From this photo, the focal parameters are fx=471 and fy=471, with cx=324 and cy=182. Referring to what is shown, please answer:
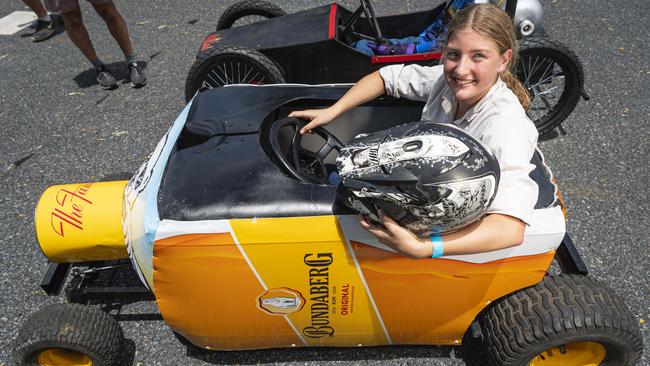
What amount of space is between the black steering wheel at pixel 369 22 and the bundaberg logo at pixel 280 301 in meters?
2.45

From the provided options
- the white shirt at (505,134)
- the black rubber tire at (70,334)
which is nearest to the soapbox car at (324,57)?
the white shirt at (505,134)

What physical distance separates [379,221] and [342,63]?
220cm

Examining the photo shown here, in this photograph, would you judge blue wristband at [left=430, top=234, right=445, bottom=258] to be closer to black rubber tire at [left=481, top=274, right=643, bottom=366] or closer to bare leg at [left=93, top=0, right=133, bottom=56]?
black rubber tire at [left=481, top=274, right=643, bottom=366]

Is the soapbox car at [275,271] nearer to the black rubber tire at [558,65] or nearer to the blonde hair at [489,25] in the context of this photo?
the blonde hair at [489,25]

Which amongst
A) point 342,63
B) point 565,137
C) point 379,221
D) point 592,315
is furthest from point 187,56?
point 592,315

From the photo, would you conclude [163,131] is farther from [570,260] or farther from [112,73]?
[570,260]

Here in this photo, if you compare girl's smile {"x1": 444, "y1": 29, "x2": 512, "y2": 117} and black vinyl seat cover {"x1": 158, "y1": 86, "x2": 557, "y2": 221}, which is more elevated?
girl's smile {"x1": 444, "y1": 29, "x2": 512, "y2": 117}

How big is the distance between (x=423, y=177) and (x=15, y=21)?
631cm

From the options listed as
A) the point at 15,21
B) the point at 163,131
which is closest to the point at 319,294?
Answer: the point at 163,131

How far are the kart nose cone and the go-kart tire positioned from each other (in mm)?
1450

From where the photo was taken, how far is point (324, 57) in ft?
11.4

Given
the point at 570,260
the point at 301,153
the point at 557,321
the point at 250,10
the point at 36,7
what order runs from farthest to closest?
the point at 36,7, the point at 250,10, the point at 301,153, the point at 570,260, the point at 557,321

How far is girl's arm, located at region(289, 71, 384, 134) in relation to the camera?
218cm

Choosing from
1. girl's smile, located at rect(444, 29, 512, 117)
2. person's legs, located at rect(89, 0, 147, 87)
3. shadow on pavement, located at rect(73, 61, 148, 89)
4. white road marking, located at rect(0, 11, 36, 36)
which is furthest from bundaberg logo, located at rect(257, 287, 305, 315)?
white road marking, located at rect(0, 11, 36, 36)
